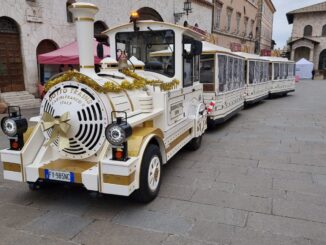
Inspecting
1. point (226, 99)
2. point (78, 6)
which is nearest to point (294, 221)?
point (78, 6)

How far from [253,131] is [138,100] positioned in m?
5.44

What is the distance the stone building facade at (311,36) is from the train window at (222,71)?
41886 mm

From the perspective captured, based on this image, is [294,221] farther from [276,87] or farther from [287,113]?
[276,87]

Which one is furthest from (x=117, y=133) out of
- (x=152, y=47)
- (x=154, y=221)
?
(x=152, y=47)

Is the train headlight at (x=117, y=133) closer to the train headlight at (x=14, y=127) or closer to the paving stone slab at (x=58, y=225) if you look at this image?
the paving stone slab at (x=58, y=225)

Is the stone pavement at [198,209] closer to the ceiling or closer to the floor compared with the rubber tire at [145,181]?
closer to the floor

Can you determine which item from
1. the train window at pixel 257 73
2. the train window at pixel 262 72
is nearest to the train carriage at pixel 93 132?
the train window at pixel 257 73

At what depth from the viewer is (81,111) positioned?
381 centimetres

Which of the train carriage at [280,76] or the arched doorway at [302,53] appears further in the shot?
the arched doorway at [302,53]

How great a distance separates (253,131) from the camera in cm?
911

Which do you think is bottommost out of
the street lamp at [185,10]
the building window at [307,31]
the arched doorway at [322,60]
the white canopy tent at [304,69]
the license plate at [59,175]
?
the license plate at [59,175]

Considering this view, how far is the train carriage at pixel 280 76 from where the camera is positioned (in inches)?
722

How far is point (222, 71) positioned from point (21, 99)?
25.9ft

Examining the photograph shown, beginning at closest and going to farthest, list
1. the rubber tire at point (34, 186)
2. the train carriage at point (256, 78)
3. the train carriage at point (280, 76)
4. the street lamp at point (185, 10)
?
the rubber tire at point (34, 186) → the train carriage at point (256, 78) → the train carriage at point (280, 76) → the street lamp at point (185, 10)
